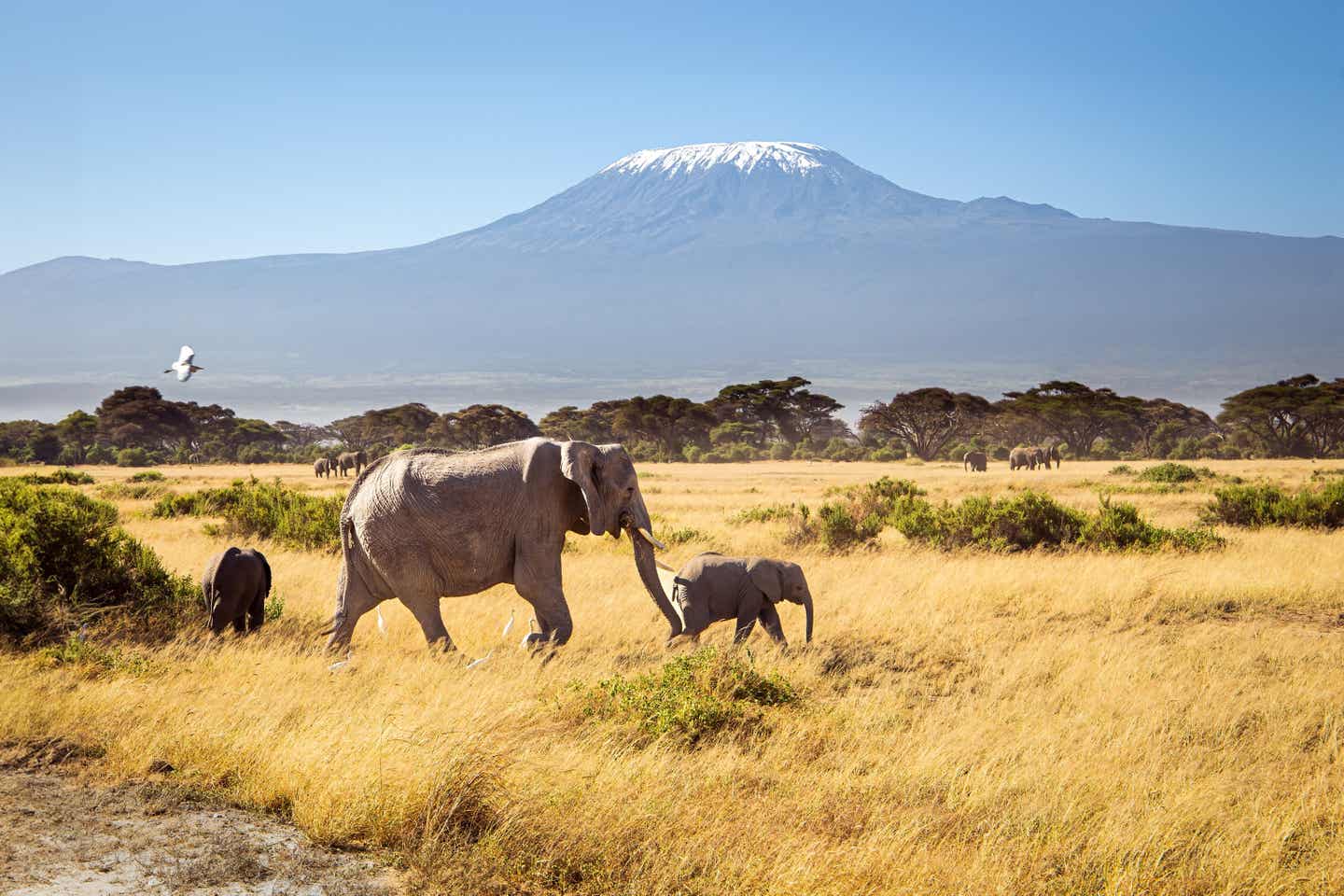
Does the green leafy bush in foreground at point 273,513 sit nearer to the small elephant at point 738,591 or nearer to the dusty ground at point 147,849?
the small elephant at point 738,591

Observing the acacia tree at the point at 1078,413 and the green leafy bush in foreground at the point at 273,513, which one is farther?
the acacia tree at the point at 1078,413

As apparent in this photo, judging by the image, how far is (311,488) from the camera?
32781mm

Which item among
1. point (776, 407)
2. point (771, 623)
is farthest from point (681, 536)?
point (776, 407)

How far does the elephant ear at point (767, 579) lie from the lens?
9.99 metres

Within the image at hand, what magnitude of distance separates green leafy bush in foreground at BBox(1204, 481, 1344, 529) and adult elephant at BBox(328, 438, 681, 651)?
47.3ft

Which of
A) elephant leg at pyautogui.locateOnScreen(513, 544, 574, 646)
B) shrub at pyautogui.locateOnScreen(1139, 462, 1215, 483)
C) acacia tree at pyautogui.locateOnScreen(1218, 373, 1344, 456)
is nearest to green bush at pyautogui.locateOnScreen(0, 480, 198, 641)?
elephant leg at pyautogui.locateOnScreen(513, 544, 574, 646)

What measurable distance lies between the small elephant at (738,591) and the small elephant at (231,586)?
3.75 m

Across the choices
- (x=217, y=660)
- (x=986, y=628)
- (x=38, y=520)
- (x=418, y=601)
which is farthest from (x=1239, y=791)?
(x=38, y=520)

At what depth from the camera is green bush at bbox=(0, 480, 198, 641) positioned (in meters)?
9.20

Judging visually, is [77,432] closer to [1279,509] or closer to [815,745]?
[1279,509]

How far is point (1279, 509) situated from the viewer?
1891 cm

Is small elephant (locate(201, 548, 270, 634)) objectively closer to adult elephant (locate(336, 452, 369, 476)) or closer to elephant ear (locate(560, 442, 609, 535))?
elephant ear (locate(560, 442, 609, 535))

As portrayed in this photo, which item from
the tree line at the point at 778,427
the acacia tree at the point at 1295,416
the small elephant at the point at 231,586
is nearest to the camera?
the small elephant at the point at 231,586

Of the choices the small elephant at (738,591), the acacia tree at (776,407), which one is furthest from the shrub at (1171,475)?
the acacia tree at (776,407)
